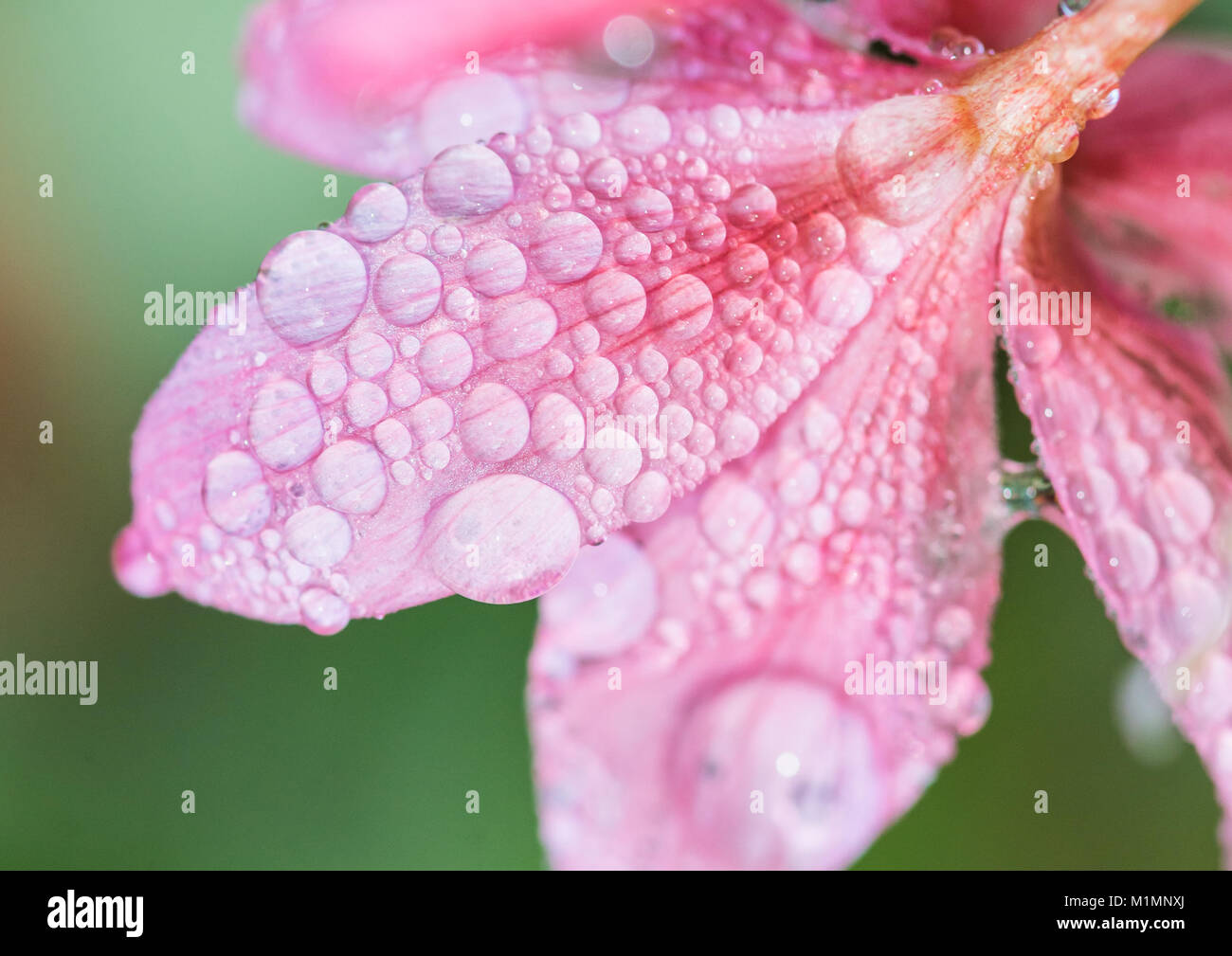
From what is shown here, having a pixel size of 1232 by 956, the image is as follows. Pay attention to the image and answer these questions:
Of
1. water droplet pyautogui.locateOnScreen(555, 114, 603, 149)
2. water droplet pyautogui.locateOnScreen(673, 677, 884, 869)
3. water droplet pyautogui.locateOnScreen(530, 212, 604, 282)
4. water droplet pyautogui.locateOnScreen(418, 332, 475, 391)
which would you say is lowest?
water droplet pyautogui.locateOnScreen(673, 677, 884, 869)

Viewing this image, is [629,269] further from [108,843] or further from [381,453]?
[108,843]

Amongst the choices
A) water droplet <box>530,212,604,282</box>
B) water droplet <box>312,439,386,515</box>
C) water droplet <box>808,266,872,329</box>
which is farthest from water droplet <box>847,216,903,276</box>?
water droplet <box>312,439,386,515</box>

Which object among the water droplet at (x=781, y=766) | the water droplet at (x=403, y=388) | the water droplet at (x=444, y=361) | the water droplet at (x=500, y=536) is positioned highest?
the water droplet at (x=444, y=361)

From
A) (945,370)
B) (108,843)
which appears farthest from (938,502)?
(108,843)

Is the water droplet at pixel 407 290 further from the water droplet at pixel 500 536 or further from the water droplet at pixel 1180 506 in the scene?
the water droplet at pixel 1180 506

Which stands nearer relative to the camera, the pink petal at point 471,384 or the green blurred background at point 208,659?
the pink petal at point 471,384

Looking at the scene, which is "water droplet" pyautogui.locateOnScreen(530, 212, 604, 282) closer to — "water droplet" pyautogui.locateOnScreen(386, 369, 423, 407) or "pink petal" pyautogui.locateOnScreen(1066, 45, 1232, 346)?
"water droplet" pyautogui.locateOnScreen(386, 369, 423, 407)

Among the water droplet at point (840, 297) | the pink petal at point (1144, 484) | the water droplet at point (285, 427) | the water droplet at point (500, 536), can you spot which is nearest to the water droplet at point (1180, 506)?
the pink petal at point (1144, 484)
